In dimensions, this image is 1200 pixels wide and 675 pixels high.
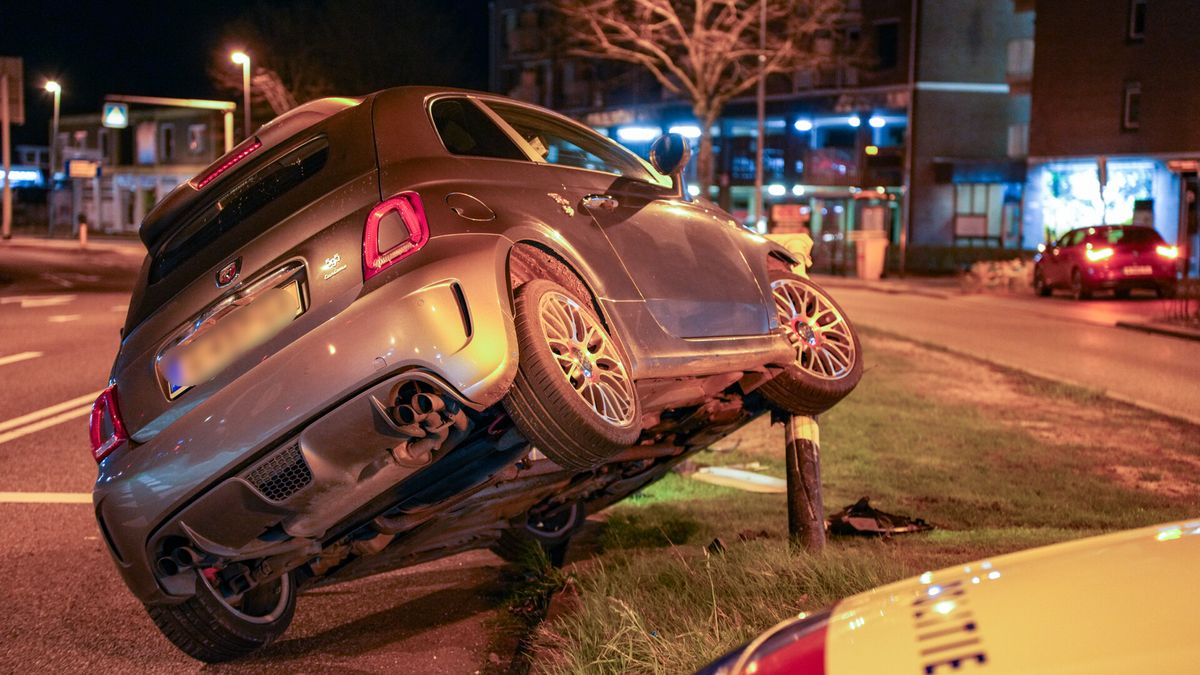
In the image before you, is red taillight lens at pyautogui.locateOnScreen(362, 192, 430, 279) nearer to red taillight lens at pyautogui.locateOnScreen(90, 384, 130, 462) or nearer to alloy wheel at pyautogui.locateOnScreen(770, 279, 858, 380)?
red taillight lens at pyautogui.locateOnScreen(90, 384, 130, 462)

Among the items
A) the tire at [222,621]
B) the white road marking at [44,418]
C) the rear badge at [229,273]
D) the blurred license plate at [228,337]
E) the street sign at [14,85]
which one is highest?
the street sign at [14,85]

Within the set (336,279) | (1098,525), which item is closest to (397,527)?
(336,279)

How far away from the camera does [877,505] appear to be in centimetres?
740

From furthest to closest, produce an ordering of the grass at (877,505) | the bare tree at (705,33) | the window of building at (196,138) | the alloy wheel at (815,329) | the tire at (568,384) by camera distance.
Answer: the window of building at (196,138) < the bare tree at (705,33) < the alloy wheel at (815,329) < the grass at (877,505) < the tire at (568,384)

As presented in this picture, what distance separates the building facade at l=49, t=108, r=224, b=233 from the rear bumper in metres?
71.4

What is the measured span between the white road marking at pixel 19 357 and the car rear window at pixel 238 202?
10.4 meters

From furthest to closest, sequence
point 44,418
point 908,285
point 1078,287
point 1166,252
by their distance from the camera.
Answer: point 908,285
point 1078,287
point 1166,252
point 44,418

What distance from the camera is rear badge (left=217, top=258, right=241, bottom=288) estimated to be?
4.15m

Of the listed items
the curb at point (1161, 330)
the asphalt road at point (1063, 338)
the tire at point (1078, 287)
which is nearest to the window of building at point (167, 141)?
the asphalt road at point (1063, 338)

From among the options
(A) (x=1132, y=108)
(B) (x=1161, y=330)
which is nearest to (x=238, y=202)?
(B) (x=1161, y=330)

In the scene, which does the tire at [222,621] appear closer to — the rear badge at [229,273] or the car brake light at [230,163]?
the rear badge at [229,273]

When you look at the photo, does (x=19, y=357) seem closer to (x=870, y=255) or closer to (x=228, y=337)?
(x=228, y=337)

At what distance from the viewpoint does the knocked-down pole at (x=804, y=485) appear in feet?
18.1

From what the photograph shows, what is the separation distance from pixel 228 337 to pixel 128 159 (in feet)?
276
